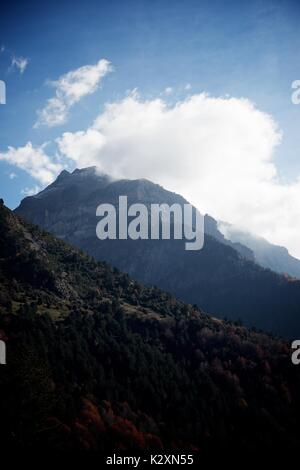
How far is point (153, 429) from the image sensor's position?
8538 cm

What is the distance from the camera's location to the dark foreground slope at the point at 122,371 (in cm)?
6738

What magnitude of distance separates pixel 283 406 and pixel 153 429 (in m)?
43.1

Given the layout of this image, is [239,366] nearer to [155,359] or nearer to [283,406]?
[283,406]

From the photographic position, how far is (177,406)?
314 ft

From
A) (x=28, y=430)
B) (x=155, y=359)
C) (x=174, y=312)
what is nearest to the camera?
(x=28, y=430)

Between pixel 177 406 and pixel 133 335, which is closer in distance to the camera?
pixel 177 406

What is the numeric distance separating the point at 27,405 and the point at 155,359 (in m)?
56.7

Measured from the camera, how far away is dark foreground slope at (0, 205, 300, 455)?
67.4 m

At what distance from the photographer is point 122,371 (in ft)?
349
